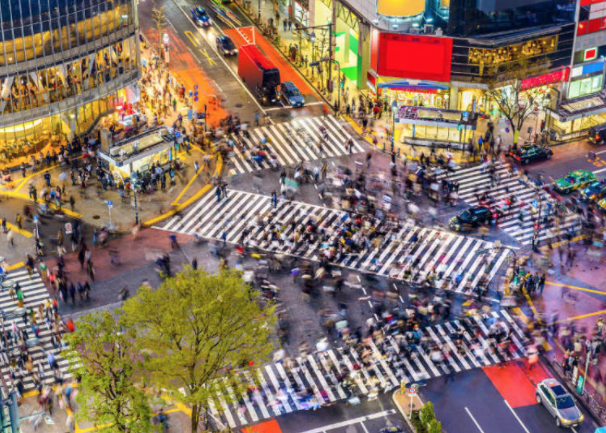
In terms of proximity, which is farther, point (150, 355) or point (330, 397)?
point (330, 397)

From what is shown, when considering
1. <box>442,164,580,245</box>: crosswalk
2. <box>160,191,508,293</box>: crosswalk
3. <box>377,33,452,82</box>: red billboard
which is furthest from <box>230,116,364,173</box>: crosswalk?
<box>442,164,580,245</box>: crosswalk

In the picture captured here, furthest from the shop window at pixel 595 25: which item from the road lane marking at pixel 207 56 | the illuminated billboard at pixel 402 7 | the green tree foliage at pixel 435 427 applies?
the green tree foliage at pixel 435 427

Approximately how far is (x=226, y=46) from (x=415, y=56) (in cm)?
2683

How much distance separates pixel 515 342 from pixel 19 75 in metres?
50.3

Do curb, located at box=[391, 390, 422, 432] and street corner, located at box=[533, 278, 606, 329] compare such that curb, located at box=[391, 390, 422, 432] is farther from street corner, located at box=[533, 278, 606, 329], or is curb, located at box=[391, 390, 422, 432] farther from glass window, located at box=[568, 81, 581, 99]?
glass window, located at box=[568, 81, 581, 99]

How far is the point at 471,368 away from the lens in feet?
235

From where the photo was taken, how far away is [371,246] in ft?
279

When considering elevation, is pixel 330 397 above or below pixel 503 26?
below

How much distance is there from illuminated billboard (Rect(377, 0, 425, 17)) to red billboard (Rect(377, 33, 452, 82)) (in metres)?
2.25

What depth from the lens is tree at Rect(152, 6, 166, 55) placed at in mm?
120062

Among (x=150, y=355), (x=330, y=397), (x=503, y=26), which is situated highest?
(x=503, y=26)

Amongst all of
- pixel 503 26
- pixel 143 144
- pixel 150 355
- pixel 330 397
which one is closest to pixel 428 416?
pixel 330 397

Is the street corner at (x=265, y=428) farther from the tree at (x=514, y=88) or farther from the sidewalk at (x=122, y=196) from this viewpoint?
the tree at (x=514, y=88)

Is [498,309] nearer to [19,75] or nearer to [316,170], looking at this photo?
[316,170]
